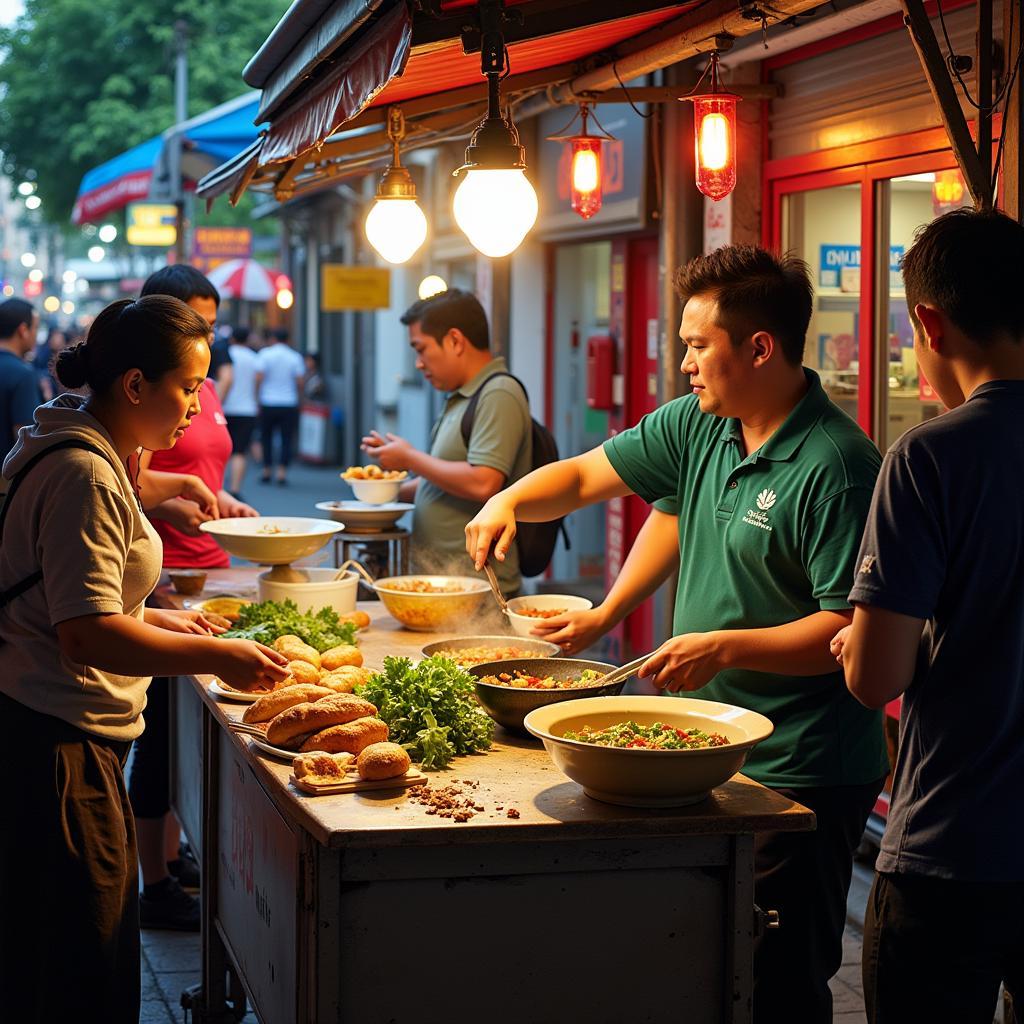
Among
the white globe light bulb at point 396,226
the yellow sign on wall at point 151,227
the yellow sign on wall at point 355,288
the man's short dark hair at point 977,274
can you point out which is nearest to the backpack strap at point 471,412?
the white globe light bulb at point 396,226

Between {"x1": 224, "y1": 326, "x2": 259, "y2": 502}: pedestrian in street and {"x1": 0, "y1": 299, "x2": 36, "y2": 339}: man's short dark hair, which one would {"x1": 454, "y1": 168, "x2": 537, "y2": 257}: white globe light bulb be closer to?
{"x1": 0, "y1": 299, "x2": 36, "y2": 339}: man's short dark hair

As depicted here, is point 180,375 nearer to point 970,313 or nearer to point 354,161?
point 970,313

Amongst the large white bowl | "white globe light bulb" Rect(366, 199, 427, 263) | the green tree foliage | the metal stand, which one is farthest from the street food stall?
the green tree foliage

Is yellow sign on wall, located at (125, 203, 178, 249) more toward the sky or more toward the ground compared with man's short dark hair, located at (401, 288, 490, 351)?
more toward the sky

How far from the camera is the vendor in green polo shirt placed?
3367 millimetres

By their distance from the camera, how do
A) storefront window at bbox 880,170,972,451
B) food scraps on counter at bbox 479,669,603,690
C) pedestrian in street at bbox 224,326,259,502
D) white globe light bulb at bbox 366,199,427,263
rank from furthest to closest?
pedestrian in street at bbox 224,326,259,502 < storefront window at bbox 880,170,972,451 < white globe light bulb at bbox 366,199,427,263 < food scraps on counter at bbox 479,669,603,690

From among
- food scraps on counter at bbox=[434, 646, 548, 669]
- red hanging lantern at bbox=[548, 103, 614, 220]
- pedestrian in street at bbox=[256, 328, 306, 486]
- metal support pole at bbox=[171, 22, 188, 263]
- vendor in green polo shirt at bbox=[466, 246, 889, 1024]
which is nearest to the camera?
vendor in green polo shirt at bbox=[466, 246, 889, 1024]

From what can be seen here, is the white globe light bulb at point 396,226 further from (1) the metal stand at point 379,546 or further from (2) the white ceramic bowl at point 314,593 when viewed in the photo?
(1) the metal stand at point 379,546

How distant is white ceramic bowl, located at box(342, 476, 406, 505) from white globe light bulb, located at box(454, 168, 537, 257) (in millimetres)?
3065

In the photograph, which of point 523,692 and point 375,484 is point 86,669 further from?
point 375,484

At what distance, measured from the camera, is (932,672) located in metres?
2.64

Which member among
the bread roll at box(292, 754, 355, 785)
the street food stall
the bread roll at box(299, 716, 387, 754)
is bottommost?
the street food stall

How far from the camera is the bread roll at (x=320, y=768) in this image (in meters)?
3.21

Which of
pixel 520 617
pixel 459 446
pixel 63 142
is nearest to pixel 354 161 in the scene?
pixel 459 446
